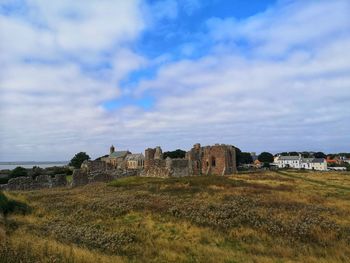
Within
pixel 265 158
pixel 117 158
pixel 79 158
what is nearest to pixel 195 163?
pixel 79 158

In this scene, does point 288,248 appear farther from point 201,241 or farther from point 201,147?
point 201,147

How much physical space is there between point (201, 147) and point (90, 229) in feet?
190

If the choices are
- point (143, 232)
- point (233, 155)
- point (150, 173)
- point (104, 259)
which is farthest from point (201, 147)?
point (104, 259)

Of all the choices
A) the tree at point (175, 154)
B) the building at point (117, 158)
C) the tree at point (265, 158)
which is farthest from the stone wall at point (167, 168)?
the tree at point (265, 158)

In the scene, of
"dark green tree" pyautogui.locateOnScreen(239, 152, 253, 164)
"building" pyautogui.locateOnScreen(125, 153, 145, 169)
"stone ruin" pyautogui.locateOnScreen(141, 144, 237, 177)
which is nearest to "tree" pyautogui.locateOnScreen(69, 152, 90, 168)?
"building" pyautogui.locateOnScreen(125, 153, 145, 169)

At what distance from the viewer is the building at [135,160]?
117m

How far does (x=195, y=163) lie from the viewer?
69.3 m

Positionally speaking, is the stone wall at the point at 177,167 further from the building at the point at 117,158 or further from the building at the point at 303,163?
the building at the point at 303,163

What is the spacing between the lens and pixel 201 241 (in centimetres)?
1459

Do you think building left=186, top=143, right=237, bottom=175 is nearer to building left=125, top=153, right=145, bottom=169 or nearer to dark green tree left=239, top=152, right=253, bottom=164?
building left=125, top=153, right=145, bottom=169

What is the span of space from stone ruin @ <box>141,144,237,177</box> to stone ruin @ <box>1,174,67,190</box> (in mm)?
18133

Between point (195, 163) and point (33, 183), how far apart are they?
33440 mm

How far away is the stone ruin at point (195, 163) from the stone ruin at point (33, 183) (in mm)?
18133

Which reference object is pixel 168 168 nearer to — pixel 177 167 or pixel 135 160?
pixel 177 167
